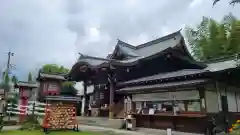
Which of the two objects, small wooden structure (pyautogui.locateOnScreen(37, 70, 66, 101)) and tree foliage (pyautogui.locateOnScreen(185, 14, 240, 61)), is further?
small wooden structure (pyautogui.locateOnScreen(37, 70, 66, 101))

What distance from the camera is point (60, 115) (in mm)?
11000

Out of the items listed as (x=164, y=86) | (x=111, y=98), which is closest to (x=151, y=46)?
(x=111, y=98)

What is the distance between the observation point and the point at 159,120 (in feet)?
39.7

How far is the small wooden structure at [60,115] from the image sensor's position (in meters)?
10.6

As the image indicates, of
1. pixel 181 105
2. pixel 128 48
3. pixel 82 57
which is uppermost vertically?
pixel 128 48

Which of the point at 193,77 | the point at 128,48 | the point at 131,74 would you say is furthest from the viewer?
the point at 128,48

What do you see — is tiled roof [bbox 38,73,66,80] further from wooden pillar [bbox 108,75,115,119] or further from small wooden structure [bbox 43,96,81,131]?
small wooden structure [bbox 43,96,81,131]

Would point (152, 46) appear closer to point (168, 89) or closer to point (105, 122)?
point (105, 122)

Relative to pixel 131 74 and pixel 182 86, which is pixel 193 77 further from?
pixel 131 74

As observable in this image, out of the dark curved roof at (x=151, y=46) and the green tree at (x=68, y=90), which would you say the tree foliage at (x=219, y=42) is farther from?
the green tree at (x=68, y=90)

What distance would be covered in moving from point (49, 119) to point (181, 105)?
6912 millimetres

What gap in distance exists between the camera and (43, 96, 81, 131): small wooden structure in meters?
10.6

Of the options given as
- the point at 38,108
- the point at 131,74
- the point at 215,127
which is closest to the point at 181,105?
the point at 215,127

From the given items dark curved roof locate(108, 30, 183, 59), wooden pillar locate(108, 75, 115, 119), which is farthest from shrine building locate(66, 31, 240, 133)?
dark curved roof locate(108, 30, 183, 59)
